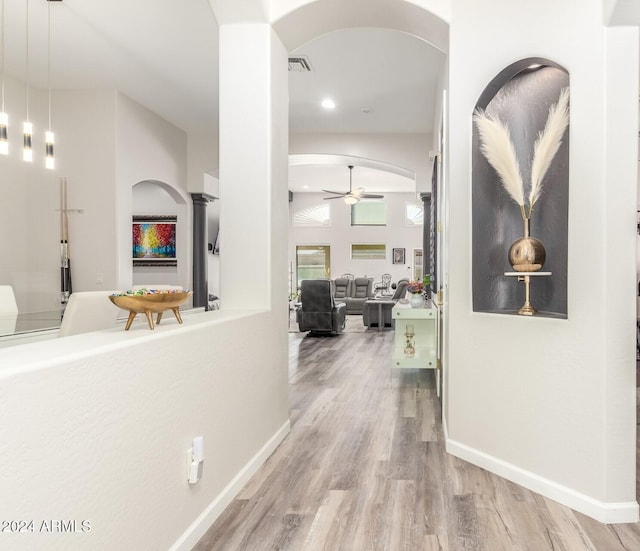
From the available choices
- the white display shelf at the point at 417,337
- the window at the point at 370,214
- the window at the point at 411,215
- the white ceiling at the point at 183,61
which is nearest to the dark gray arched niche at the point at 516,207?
the white display shelf at the point at 417,337

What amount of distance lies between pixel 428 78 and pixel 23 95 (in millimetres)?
4302

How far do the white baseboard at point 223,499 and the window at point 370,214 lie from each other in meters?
11.9

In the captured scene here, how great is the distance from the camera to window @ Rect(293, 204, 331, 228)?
48.6ft

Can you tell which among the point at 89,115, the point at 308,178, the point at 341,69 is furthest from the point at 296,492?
the point at 308,178

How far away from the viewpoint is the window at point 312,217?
1483cm

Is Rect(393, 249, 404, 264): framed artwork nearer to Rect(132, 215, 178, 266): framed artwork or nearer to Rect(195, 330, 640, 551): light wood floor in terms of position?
Rect(132, 215, 178, 266): framed artwork

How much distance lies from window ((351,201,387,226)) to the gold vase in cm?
1224

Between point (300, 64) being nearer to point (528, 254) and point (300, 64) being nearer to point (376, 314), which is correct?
point (528, 254)

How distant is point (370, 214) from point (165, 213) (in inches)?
275

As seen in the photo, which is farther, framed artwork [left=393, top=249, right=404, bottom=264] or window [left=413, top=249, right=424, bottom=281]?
framed artwork [left=393, top=249, right=404, bottom=264]

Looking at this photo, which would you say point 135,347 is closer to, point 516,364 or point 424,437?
A: point 516,364

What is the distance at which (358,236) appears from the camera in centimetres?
1470

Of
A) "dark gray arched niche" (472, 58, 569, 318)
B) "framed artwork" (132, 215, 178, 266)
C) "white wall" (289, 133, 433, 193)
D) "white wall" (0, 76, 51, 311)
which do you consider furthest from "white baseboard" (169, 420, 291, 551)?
"framed artwork" (132, 215, 178, 266)

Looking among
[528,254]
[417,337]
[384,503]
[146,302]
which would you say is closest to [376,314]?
[417,337]
